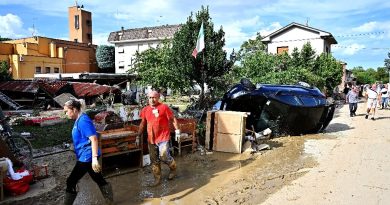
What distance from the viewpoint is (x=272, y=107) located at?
34.4ft

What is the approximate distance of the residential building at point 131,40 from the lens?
46.5 meters

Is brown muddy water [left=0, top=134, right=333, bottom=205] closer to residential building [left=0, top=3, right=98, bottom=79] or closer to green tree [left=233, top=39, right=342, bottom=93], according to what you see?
green tree [left=233, top=39, right=342, bottom=93]

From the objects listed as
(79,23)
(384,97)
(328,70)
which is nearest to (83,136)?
(384,97)

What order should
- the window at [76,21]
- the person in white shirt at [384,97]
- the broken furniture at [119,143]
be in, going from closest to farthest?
the broken furniture at [119,143] → the person in white shirt at [384,97] → the window at [76,21]

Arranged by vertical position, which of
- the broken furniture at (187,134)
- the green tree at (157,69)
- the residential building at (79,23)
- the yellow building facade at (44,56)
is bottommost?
the broken furniture at (187,134)

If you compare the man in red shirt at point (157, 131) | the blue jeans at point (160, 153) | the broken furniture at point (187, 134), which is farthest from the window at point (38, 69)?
the blue jeans at point (160, 153)

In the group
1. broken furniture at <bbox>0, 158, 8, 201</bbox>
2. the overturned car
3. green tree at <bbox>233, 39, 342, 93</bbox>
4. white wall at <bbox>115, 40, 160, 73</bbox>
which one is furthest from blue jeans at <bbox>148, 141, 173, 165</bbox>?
white wall at <bbox>115, 40, 160, 73</bbox>

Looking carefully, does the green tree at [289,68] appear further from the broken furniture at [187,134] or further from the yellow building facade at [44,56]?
the yellow building facade at [44,56]

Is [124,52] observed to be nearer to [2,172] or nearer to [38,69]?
[38,69]

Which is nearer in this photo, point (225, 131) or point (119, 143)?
point (119, 143)

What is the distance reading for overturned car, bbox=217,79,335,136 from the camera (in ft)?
34.6

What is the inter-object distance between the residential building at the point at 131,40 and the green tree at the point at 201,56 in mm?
31632

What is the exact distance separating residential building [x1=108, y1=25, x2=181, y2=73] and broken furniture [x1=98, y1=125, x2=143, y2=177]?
39.7 m

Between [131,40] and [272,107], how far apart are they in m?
39.6
